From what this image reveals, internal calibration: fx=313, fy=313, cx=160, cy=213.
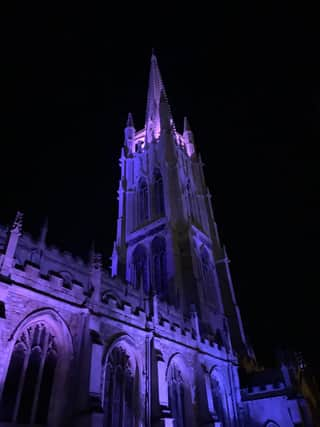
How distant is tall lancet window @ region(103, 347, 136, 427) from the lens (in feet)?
44.4

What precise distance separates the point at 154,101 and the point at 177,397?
154 ft

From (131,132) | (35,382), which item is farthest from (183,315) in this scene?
(131,132)

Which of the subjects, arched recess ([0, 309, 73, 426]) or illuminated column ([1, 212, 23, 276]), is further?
illuminated column ([1, 212, 23, 276])

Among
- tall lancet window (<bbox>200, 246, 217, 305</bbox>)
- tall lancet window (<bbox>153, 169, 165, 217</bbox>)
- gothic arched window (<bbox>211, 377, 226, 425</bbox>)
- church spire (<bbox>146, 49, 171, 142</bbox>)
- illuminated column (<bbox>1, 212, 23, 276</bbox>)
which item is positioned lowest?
gothic arched window (<bbox>211, 377, 226, 425</bbox>)

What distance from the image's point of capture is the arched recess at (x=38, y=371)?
10.5m

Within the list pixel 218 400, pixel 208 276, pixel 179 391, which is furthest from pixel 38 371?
pixel 208 276

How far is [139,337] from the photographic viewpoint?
16.0m

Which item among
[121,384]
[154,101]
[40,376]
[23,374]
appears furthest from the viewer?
[154,101]

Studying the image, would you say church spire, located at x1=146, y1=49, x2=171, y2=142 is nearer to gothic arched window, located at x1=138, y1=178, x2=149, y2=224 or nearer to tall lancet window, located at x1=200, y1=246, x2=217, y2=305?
gothic arched window, located at x1=138, y1=178, x2=149, y2=224

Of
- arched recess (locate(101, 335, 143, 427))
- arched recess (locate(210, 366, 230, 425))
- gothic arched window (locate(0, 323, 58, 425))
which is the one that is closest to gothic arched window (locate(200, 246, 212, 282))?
arched recess (locate(210, 366, 230, 425))

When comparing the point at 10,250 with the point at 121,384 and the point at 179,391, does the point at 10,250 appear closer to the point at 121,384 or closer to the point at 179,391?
the point at 121,384

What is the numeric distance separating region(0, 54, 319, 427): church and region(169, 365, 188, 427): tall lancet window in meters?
0.05

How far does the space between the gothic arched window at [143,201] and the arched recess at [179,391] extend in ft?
68.3

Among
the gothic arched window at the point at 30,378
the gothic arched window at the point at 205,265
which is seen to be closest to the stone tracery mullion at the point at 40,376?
the gothic arched window at the point at 30,378
